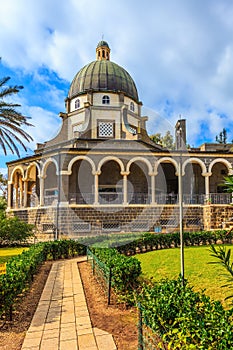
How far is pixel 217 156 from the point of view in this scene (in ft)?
77.4

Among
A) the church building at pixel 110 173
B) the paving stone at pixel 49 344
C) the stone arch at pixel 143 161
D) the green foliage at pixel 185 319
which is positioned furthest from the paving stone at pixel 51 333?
the stone arch at pixel 143 161

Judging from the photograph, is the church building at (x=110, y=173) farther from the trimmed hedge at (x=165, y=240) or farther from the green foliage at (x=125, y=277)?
the green foliage at (x=125, y=277)

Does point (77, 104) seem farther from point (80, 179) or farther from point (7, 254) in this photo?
point (7, 254)

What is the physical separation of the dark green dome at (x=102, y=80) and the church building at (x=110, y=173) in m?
0.09

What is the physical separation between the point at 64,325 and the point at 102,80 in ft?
84.1

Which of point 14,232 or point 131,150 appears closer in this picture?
point 14,232

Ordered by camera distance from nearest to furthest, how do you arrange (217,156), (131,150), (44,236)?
(44,236) → (131,150) → (217,156)

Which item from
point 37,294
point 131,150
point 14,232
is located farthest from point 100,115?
point 37,294

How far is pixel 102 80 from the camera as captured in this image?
1104 inches

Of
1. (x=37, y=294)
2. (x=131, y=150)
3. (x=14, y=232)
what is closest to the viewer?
(x=37, y=294)

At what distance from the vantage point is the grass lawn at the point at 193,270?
7.12m

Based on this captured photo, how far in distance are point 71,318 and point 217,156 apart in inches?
810

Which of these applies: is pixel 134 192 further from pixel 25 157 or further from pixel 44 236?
pixel 25 157

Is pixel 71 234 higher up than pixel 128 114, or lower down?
lower down
